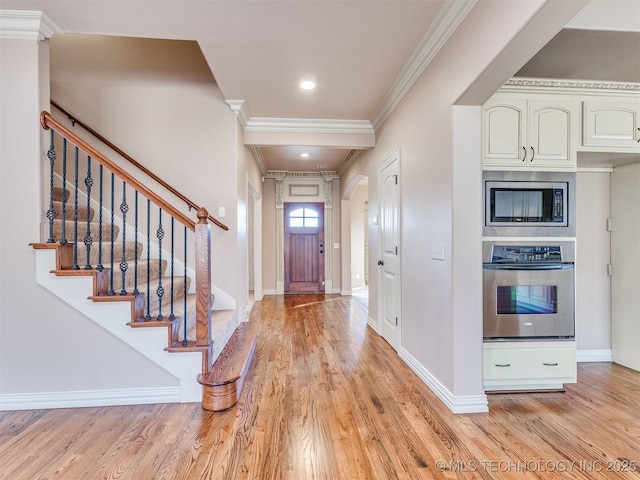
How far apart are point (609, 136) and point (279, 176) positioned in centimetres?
528

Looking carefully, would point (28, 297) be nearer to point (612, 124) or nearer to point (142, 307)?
point (142, 307)

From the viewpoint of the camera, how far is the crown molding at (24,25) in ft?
6.88

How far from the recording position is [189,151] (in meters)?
3.40

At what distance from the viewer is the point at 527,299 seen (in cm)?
227

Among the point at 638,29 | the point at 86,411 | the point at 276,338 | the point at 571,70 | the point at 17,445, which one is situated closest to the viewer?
the point at 17,445

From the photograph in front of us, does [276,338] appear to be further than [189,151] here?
Yes

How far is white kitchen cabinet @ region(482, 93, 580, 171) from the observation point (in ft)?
7.37

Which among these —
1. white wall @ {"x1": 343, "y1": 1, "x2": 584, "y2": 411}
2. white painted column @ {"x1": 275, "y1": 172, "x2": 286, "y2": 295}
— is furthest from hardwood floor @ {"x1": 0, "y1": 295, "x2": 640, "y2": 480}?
white painted column @ {"x1": 275, "y1": 172, "x2": 286, "y2": 295}

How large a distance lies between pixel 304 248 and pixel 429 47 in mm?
4985

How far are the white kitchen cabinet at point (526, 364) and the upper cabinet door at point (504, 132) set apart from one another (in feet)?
4.33

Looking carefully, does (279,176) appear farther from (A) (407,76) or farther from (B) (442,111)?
(B) (442,111)

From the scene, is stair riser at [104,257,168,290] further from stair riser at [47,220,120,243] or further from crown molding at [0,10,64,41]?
crown molding at [0,10,64,41]

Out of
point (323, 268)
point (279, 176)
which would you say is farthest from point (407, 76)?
point (323, 268)

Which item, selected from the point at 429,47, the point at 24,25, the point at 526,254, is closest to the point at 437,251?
the point at 526,254
